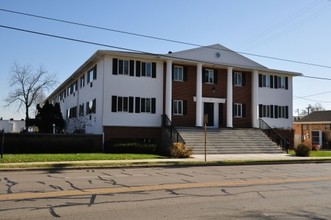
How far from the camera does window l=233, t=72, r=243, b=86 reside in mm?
35500

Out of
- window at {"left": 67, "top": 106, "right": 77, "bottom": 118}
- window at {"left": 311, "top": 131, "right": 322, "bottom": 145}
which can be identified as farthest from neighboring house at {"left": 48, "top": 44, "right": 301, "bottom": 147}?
window at {"left": 311, "top": 131, "right": 322, "bottom": 145}

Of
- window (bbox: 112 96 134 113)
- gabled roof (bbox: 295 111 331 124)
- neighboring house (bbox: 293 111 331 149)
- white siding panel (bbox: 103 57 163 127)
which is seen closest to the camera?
white siding panel (bbox: 103 57 163 127)

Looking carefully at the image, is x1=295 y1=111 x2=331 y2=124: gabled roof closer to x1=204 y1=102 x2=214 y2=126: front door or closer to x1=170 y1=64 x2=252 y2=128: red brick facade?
x1=170 y1=64 x2=252 y2=128: red brick facade

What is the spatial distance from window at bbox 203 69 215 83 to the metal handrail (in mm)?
5721

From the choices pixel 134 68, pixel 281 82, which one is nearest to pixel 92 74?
pixel 134 68

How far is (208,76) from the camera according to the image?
34.2m

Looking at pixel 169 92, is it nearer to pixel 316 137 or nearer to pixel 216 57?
pixel 216 57

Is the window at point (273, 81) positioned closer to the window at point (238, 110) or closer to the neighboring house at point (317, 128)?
the window at point (238, 110)

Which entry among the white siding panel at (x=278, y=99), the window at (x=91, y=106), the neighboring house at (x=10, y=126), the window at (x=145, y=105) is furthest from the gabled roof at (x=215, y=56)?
the neighboring house at (x=10, y=126)

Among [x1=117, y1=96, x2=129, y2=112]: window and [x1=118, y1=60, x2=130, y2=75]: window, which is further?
[x1=118, y1=60, x2=130, y2=75]: window

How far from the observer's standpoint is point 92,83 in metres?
32.9

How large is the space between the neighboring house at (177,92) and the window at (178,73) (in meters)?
0.08

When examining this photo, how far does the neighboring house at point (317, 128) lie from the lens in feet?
164

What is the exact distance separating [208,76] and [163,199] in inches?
1010
